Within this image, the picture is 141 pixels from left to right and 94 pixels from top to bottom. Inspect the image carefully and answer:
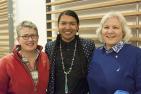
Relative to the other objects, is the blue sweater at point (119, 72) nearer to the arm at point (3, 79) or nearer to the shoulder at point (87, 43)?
the shoulder at point (87, 43)

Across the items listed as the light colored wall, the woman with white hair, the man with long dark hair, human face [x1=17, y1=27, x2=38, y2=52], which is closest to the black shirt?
the man with long dark hair

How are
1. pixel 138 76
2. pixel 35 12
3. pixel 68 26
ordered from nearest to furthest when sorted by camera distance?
pixel 138 76
pixel 68 26
pixel 35 12

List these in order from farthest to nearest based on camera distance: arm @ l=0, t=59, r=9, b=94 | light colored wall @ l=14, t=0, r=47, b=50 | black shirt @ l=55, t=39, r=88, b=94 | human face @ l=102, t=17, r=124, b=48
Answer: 1. light colored wall @ l=14, t=0, r=47, b=50
2. black shirt @ l=55, t=39, r=88, b=94
3. arm @ l=0, t=59, r=9, b=94
4. human face @ l=102, t=17, r=124, b=48

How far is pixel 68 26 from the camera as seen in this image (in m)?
2.57

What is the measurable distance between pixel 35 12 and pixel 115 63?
206cm

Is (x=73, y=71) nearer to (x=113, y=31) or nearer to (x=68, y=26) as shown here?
(x=68, y=26)

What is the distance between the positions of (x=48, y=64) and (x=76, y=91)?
34 cm

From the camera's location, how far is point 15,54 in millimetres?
2488

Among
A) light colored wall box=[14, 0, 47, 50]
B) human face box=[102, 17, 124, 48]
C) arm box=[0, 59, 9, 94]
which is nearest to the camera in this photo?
human face box=[102, 17, 124, 48]

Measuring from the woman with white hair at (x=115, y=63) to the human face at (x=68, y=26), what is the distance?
0.25m

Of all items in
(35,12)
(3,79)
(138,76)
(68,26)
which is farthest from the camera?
(35,12)

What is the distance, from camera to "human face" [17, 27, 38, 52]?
8.21 ft

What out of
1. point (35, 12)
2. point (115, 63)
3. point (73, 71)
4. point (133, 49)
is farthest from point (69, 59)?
point (35, 12)

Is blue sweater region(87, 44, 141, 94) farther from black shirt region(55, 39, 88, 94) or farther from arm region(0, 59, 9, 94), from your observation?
arm region(0, 59, 9, 94)
